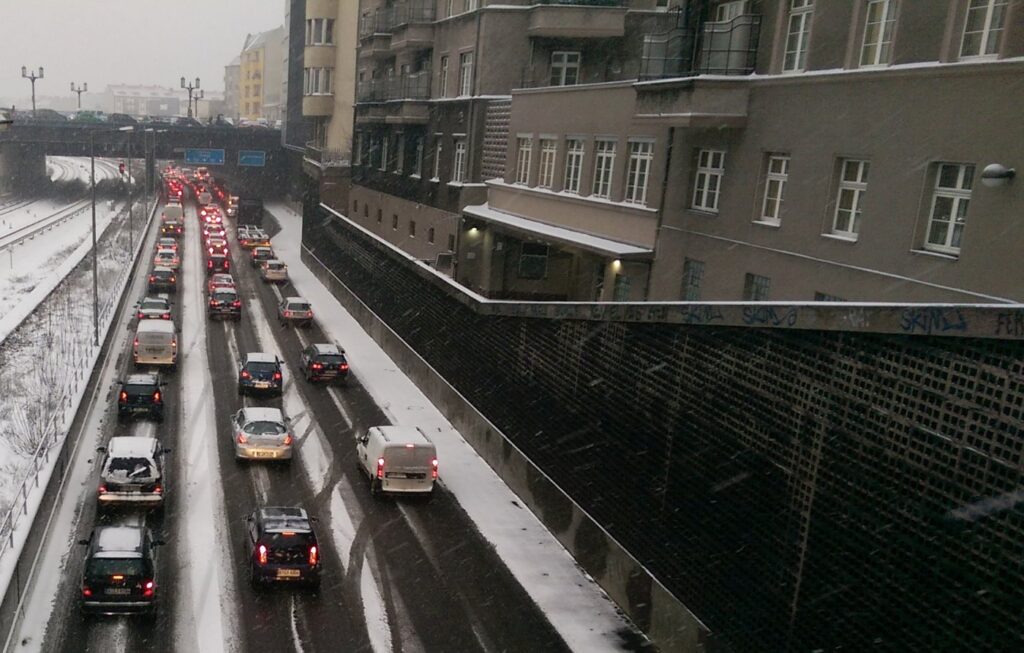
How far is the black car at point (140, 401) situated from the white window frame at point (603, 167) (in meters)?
15.2

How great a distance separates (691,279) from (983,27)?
9.51m

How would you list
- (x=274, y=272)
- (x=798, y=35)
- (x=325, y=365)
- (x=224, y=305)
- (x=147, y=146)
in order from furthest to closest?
1. (x=147, y=146)
2. (x=274, y=272)
3. (x=224, y=305)
4. (x=325, y=365)
5. (x=798, y=35)

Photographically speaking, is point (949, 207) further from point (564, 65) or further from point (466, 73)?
point (466, 73)

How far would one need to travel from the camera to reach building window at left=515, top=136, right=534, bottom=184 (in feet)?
105

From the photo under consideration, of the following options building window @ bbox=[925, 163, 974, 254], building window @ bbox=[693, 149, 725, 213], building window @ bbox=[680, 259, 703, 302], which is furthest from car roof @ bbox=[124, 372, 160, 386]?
building window @ bbox=[925, 163, 974, 254]

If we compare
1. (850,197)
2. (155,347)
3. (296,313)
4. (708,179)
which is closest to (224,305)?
(296,313)

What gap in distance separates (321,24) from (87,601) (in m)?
60.4

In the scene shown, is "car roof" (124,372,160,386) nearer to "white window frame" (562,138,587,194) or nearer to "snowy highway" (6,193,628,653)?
"snowy highway" (6,193,628,653)

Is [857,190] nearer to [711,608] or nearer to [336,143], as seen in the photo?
[711,608]

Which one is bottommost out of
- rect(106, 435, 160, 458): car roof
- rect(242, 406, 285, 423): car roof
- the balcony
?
rect(242, 406, 285, 423): car roof

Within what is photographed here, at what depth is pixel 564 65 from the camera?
124 ft

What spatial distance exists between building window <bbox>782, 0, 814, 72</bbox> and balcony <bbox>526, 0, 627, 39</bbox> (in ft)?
50.8

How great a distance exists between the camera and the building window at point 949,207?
14.9 meters

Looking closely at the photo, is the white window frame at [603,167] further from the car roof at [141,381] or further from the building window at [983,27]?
the car roof at [141,381]
